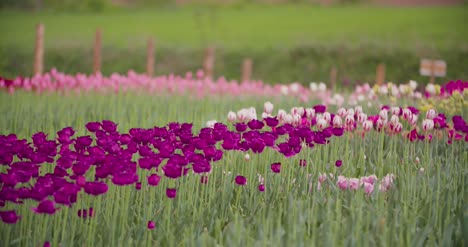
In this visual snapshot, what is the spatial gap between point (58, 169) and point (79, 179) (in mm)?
200

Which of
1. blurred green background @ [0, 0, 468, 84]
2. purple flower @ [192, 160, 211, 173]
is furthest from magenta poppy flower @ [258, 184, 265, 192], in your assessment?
blurred green background @ [0, 0, 468, 84]

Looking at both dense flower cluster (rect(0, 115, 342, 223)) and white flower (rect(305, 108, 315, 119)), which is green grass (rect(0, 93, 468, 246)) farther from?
white flower (rect(305, 108, 315, 119))

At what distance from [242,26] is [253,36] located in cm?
461

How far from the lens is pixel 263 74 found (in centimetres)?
2436

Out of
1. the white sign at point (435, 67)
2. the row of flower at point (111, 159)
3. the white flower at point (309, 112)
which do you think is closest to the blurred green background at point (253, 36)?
the white sign at point (435, 67)

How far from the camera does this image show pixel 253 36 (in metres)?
32.3

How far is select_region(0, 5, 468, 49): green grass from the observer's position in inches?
1152

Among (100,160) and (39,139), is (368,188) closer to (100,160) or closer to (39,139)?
(100,160)

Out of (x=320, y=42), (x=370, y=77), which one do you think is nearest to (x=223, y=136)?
(x=370, y=77)

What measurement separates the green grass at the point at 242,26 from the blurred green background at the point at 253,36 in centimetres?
7

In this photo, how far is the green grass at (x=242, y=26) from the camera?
29.2 meters

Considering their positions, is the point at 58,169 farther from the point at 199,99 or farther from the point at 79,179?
the point at 199,99

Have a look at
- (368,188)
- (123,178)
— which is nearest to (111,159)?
(123,178)

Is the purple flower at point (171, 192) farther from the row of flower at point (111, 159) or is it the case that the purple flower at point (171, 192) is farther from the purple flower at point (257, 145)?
the purple flower at point (257, 145)
